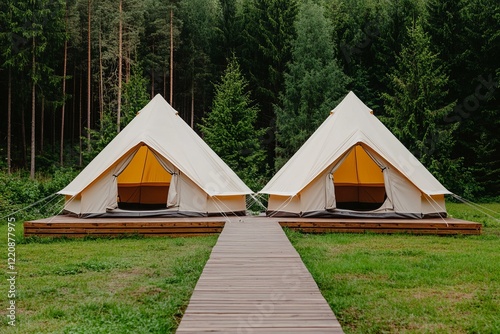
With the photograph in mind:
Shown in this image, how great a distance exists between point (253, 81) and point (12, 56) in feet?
39.6

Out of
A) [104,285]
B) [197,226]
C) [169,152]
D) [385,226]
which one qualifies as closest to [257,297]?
[104,285]

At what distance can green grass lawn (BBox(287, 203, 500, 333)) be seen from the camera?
409 cm

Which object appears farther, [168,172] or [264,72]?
[264,72]

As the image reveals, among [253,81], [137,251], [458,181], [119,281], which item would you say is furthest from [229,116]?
[119,281]

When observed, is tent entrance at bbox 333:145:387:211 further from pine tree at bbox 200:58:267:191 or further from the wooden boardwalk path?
the wooden boardwalk path

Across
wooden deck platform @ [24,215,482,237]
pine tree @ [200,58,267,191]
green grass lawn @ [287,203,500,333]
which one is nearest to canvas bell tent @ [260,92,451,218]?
wooden deck platform @ [24,215,482,237]

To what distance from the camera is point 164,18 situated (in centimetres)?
2847

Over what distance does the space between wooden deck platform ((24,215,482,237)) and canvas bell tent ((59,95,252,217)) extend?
1.30 feet

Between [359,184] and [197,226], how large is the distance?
212 inches

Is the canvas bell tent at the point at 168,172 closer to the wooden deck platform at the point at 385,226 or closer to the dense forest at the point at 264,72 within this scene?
the wooden deck platform at the point at 385,226

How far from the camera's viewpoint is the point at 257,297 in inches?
154

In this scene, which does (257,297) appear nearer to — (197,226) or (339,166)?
(197,226)

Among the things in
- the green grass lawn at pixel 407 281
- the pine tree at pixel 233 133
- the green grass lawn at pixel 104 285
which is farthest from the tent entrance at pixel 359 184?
the pine tree at pixel 233 133

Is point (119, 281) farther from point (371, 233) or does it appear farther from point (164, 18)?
point (164, 18)
